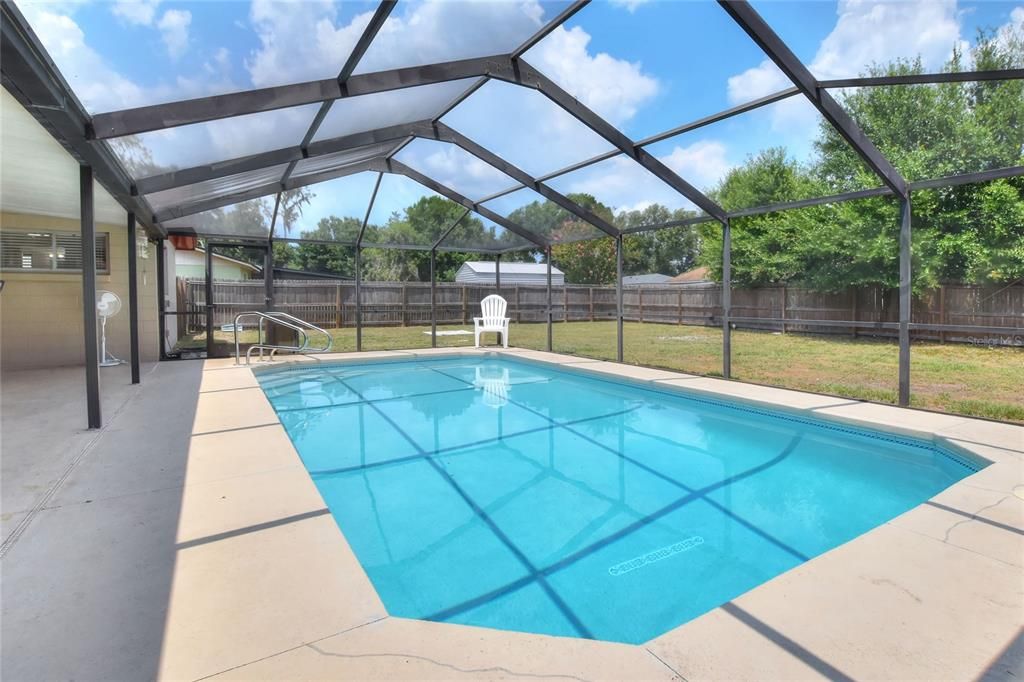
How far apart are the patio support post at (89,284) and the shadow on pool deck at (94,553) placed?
1.00 ft

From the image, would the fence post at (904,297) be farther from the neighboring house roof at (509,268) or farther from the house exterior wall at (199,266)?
the house exterior wall at (199,266)

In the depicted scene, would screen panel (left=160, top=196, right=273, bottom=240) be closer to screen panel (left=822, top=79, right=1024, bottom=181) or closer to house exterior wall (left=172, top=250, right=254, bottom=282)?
screen panel (left=822, top=79, right=1024, bottom=181)

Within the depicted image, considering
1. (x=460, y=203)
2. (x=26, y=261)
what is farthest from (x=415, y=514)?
(x=26, y=261)

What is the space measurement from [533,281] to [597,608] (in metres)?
19.4

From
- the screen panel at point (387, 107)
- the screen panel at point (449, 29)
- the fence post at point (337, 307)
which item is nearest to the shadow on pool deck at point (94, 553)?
the screen panel at point (387, 107)

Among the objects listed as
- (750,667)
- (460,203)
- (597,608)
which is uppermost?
(460,203)

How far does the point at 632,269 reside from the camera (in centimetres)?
3162

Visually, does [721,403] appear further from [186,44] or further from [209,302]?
[209,302]

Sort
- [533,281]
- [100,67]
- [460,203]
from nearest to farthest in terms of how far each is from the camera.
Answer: [100,67], [460,203], [533,281]

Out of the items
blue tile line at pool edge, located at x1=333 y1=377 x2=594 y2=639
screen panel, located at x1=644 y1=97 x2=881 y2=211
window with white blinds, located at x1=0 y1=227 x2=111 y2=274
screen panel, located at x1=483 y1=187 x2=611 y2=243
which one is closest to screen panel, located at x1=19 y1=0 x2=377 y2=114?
blue tile line at pool edge, located at x1=333 y1=377 x2=594 y2=639

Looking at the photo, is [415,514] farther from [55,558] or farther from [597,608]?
[55,558]

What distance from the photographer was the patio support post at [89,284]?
3.76m

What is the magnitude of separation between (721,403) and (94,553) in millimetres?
5072

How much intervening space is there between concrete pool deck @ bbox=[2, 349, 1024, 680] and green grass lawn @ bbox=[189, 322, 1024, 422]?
334 cm
